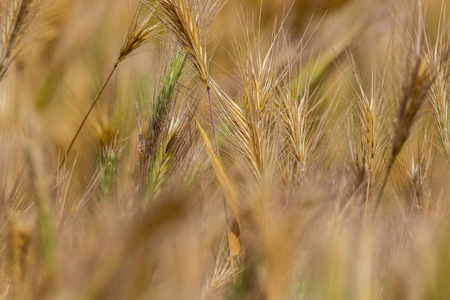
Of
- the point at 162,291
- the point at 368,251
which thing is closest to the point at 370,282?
the point at 368,251

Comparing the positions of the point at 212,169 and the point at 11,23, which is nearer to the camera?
the point at 11,23

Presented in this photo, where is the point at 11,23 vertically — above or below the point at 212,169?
above

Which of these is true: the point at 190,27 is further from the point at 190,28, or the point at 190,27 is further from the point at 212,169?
the point at 212,169

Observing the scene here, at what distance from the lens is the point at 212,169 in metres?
0.74

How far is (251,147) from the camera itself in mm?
652

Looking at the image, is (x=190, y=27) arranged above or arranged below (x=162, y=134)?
above

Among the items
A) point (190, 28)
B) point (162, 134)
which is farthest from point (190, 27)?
point (162, 134)

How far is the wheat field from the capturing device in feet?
1.62

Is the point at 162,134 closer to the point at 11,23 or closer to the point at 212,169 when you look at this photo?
the point at 212,169

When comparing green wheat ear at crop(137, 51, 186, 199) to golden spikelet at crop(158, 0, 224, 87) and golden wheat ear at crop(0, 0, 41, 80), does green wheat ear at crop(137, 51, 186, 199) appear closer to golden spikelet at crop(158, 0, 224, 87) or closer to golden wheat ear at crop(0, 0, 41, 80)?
golden spikelet at crop(158, 0, 224, 87)

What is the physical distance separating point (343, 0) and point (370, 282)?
0.59 meters

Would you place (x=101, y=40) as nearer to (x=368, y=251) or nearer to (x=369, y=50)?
(x=369, y=50)

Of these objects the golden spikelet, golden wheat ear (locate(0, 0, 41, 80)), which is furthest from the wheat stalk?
golden wheat ear (locate(0, 0, 41, 80))

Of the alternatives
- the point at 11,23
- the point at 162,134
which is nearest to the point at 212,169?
the point at 162,134
